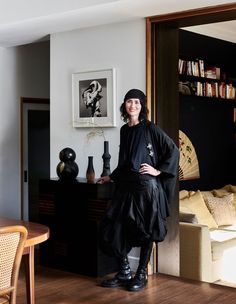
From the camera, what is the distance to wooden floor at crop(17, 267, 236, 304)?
4.07 meters

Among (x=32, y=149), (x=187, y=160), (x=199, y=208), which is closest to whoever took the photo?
(x=199, y=208)

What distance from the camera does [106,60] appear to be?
16.7 feet

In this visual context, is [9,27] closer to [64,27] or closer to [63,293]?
[64,27]

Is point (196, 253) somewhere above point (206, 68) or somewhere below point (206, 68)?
below

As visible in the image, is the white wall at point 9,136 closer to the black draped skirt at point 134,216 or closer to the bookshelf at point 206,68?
the bookshelf at point 206,68

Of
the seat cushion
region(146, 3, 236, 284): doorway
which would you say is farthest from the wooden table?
region(146, 3, 236, 284): doorway

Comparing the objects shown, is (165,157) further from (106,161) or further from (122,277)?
(122,277)

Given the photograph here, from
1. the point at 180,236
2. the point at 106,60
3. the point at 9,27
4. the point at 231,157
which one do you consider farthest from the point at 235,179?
the point at 9,27

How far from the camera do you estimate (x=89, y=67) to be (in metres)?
5.23

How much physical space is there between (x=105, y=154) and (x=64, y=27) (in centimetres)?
140

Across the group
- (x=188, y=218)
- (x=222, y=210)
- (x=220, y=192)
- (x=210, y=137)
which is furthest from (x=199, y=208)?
(x=210, y=137)

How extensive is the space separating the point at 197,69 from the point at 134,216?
3.19m

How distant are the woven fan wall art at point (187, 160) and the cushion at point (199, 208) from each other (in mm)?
552

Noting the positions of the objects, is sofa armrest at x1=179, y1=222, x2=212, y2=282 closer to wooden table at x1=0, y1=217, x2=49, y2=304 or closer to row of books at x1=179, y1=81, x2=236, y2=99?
wooden table at x1=0, y1=217, x2=49, y2=304
